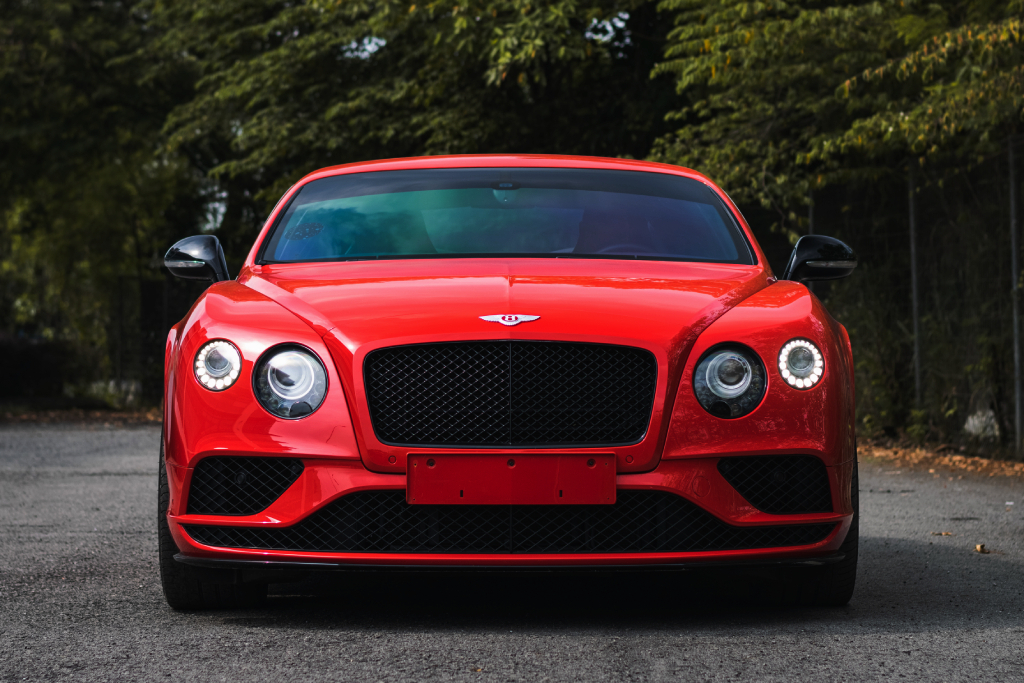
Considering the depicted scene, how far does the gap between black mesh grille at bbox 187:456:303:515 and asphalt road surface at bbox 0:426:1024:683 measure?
0.38 meters

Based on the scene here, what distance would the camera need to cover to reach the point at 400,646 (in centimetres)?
370

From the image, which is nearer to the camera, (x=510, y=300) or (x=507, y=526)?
(x=507, y=526)

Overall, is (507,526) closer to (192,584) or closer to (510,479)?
(510,479)

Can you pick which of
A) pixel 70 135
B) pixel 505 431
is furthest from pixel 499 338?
pixel 70 135

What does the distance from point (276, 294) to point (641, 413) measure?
1245 mm

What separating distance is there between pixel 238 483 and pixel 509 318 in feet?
3.09

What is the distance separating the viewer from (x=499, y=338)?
3863mm

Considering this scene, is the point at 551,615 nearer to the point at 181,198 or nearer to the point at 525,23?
the point at 525,23

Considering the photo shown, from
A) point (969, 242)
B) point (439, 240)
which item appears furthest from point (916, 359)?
point (439, 240)

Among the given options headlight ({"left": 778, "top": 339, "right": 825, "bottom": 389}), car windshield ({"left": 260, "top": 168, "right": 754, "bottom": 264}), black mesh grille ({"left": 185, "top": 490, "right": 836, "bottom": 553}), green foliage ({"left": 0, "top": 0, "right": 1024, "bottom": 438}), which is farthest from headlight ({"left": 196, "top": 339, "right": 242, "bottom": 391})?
green foliage ({"left": 0, "top": 0, "right": 1024, "bottom": 438})

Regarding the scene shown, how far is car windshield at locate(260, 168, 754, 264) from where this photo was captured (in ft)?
15.9

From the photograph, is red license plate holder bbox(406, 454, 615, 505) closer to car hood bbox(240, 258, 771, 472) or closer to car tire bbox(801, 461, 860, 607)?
car hood bbox(240, 258, 771, 472)

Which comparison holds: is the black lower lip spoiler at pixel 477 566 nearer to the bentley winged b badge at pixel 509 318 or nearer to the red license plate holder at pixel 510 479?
the red license plate holder at pixel 510 479

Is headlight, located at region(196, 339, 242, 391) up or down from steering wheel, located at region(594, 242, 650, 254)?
down
